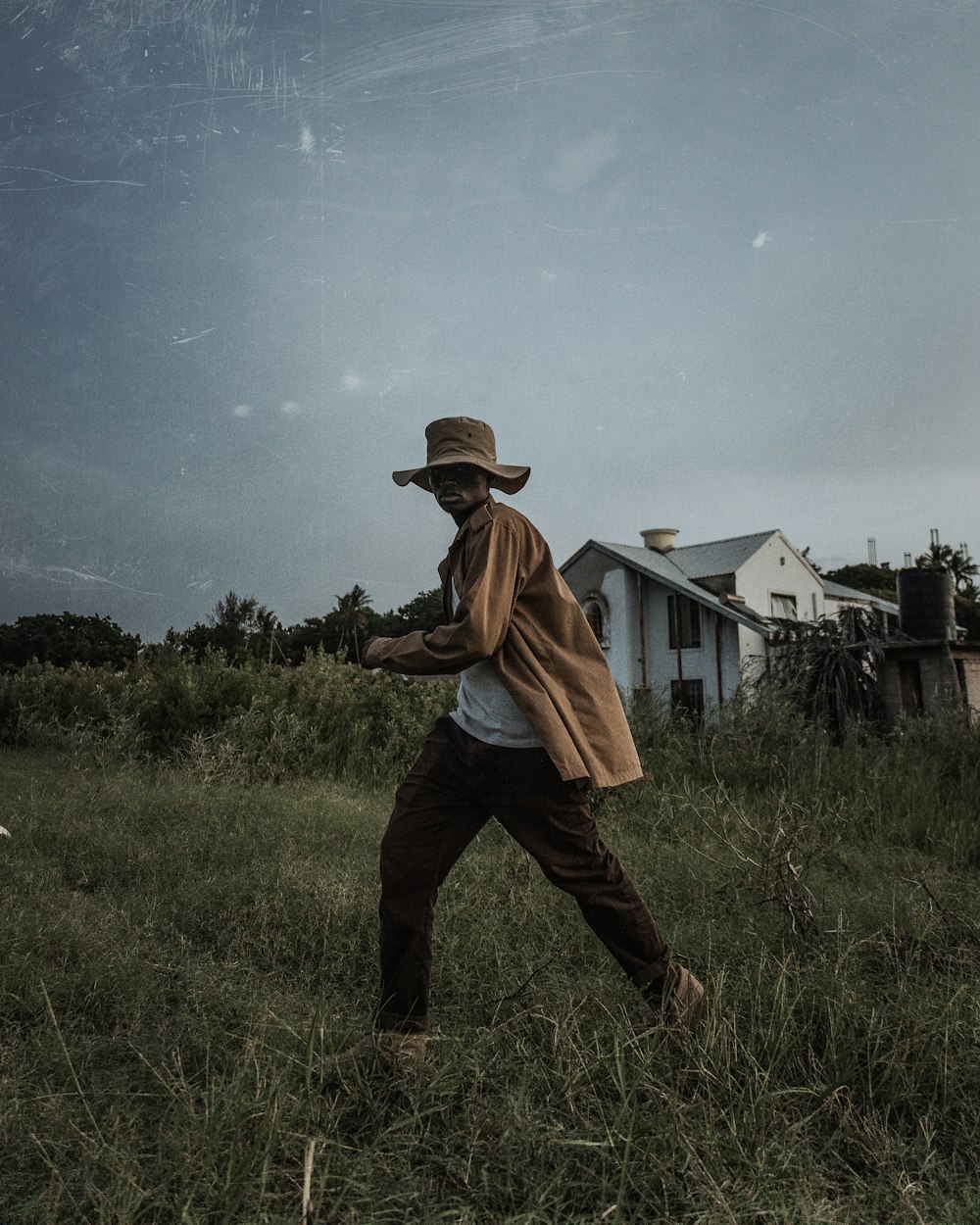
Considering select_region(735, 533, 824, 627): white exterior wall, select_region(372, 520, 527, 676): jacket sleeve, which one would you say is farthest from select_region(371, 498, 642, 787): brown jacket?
select_region(735, 533, 824, 627): white exterior wall

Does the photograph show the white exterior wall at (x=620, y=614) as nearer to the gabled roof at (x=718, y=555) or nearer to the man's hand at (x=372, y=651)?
the gabled roof at (x=718, y=555)

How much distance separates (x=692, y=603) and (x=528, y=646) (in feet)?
83.7

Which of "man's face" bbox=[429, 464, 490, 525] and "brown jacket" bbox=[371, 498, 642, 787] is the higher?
"man's face" bbox=[429, 464, 490, 525]

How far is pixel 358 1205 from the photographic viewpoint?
2168 millimetres

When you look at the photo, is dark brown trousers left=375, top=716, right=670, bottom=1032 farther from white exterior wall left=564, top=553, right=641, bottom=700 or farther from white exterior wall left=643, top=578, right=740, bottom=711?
white exterior wall left=564, top=553, right=641, bottom=700

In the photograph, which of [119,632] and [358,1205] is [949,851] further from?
[119,632]

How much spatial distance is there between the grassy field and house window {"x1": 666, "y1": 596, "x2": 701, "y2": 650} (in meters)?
22.1

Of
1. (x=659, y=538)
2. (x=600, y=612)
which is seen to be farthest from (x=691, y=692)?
(x=659, y=538)

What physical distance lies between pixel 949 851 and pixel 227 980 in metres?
4.79

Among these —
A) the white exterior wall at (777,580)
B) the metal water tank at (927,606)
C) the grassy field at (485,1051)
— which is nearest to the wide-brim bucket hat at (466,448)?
the grassy field at (485,1051)

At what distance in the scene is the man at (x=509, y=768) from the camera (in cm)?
291

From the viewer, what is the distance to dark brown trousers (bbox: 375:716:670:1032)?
296cm

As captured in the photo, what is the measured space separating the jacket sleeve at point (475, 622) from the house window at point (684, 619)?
2533cm

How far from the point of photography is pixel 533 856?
2.99 m
